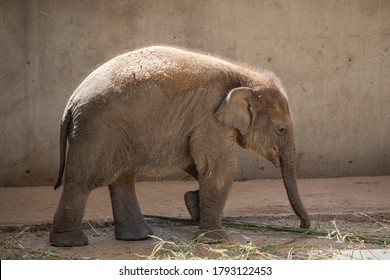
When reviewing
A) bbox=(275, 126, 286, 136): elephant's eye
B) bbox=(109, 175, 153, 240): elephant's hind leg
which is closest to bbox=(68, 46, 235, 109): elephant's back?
bbox=(275, 126, 286, 136): elephant's eye

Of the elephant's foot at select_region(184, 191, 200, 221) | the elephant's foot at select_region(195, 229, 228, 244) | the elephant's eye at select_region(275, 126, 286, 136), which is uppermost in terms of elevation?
the elephant's eye at select_region(275, 126, 286, 136)

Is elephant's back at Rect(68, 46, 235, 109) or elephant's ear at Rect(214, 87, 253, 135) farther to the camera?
elephant's ear at Rect(214, 87, 253, 135)

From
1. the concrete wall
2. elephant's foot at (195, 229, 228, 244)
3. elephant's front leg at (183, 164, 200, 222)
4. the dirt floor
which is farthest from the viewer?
the concrete wall

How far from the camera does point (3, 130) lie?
9.84m

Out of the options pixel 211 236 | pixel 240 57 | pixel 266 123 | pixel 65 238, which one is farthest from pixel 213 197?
pixel 240 57

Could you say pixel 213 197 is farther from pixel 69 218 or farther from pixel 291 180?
pixel 69 218

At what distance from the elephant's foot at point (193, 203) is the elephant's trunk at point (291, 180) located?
779mm

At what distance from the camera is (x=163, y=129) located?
23.6 feet

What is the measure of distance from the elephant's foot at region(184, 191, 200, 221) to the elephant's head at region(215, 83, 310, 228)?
0.62 metres

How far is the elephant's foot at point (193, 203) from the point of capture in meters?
7.66

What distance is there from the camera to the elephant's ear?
7.20 meters

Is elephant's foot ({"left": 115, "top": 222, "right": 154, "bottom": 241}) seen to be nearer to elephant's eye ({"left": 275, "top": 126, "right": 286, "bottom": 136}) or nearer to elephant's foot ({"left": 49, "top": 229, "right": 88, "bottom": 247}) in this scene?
elephant's foot ({"left": 49, "top": 229, "right": 88, "bottom": 247})

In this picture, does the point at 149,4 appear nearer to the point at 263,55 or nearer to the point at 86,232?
the point at 263,55

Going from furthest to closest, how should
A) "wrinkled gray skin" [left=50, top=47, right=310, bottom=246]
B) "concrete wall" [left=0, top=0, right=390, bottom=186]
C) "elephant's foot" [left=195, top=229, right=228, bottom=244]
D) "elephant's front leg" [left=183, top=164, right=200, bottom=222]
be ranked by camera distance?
"concrete wall" [left=0, top=0, right=390, bottom=186] → "elephant's front leg" [left=183, top=164, right=200, bottom=222] → "elephant's foot" [left=195, top=229, right=228, bottom=244] → "wrinkled gray skin" [left=50, top=47, right=310, bottom=246]
